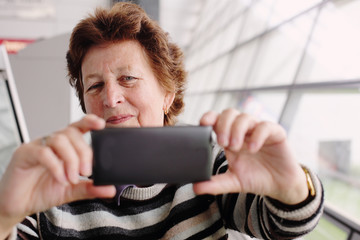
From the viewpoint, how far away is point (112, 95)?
0.85 metres

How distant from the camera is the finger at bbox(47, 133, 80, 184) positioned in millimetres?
555

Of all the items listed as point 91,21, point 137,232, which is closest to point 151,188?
point 137,232

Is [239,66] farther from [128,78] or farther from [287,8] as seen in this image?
[128,78]

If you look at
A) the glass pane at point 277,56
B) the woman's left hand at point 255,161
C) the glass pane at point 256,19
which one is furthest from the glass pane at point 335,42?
the woman's left hand at point 255,161

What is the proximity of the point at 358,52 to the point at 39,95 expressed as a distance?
349 centimetres

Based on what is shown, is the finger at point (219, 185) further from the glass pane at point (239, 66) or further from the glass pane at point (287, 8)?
the glass pane at point (239, 66)

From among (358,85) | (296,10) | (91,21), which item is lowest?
(91,21)

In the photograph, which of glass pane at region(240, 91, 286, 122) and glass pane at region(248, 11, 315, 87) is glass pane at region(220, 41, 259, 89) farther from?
glass pane at region(240, 91, 286, 122)

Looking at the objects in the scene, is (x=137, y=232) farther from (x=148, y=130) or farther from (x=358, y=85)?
(x=358, y=85)

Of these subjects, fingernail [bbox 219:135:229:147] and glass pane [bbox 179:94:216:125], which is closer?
fingernail [bbox 219:135:229:147]

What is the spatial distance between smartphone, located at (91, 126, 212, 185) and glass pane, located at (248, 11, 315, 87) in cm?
412

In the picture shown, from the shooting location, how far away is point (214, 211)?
36.5 inches

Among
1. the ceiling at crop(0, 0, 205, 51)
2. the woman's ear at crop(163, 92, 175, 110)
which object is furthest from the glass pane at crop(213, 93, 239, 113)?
the woman's ear at crop(163, 92, 175, 110)

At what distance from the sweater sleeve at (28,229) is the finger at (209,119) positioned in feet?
1.75
